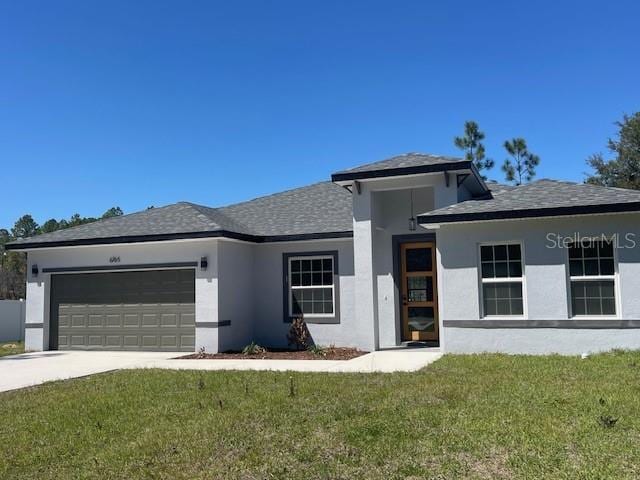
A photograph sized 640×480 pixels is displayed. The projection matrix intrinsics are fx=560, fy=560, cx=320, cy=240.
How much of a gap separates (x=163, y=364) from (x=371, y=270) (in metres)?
5.45

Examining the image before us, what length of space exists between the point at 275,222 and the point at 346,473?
40.8ft

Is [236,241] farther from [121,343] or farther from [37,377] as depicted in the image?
[37,377]

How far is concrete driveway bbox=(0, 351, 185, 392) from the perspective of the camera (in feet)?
36.9

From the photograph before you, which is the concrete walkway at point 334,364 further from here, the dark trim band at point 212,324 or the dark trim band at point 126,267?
the dark trim band at point 126,267

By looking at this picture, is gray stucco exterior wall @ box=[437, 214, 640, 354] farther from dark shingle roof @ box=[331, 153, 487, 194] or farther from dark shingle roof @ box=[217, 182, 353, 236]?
dark shingle roof @ box=[217, 182, 353, 236]

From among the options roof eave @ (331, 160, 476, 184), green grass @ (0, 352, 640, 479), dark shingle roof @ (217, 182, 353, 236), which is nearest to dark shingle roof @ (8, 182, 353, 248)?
dark shingle roof @ (217, 182, 353, 236)

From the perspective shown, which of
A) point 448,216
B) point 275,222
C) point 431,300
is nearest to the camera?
point 448,216

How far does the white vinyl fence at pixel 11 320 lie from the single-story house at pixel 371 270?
975 cm

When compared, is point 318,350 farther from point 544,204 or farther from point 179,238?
point 544,204

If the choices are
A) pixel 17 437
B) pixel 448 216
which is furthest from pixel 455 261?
pixel 17 437

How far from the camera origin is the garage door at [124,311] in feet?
50.8

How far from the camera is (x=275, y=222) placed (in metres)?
17.2

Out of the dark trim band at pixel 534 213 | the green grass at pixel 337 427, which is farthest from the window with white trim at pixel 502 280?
the green grass at pixel 337 427

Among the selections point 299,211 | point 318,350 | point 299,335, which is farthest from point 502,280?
point 299,211
